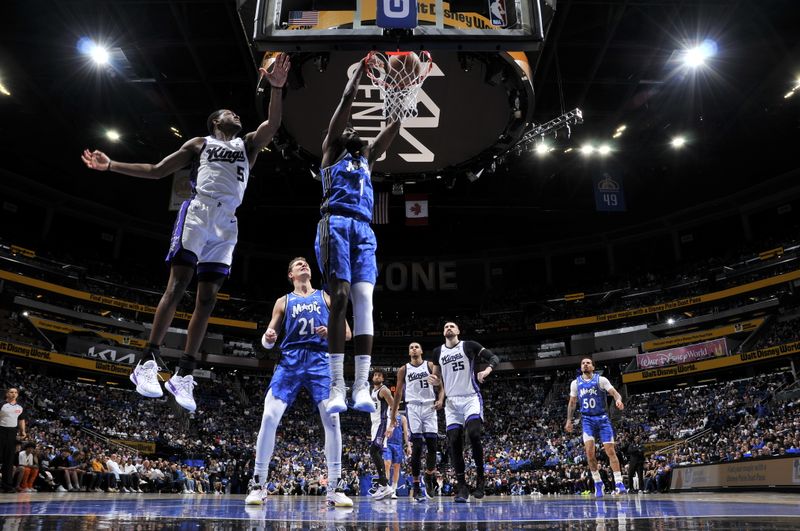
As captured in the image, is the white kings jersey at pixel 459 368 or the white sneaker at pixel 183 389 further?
the white kings jersey at pixel 459 368

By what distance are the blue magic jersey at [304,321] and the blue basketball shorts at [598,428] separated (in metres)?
6.54

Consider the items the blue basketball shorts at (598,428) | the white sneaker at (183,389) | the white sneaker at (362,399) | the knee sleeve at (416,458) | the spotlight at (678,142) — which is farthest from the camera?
the spotlight at (678,142)

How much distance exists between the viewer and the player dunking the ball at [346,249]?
418cm

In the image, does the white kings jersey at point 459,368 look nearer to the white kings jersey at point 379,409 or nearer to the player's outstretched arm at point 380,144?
the white kings jersey at point 379,409

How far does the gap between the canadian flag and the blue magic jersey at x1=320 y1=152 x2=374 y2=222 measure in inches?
722

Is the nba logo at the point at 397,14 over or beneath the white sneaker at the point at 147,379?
over

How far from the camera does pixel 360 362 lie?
4258 mm

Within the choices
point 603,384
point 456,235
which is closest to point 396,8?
point 603,384

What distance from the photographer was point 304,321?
5.98 meters

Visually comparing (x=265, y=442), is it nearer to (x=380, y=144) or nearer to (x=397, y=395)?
(x=380, y=144)

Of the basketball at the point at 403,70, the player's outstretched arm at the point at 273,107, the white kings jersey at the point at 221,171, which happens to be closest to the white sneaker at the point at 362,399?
the white kings jersey at the point at 221,171

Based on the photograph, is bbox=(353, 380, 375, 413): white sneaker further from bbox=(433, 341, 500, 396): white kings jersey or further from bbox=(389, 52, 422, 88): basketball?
bbox=(433, 341, 500, 396): white kings jersey

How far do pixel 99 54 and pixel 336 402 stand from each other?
20655mm

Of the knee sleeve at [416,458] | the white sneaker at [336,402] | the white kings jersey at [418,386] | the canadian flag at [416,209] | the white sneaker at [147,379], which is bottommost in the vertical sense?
the knee sleeve at [416,458]
